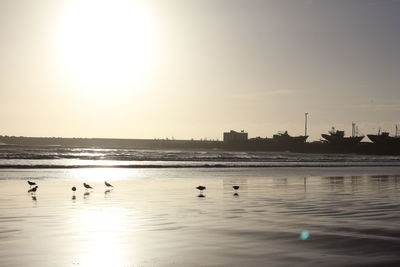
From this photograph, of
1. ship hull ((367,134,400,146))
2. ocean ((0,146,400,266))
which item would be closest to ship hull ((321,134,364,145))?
ship hull ((367,134,400,146))

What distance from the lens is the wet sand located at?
1085 cm

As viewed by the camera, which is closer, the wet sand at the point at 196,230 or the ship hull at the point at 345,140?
the wet sand at the point at 196,230

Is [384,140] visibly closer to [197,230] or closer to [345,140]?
[345,140]

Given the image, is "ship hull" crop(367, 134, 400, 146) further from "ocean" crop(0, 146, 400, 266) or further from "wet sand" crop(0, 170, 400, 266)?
"wet sand" crop(0, 170, 400, 266)

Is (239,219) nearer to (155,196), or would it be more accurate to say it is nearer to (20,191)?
(155,196)

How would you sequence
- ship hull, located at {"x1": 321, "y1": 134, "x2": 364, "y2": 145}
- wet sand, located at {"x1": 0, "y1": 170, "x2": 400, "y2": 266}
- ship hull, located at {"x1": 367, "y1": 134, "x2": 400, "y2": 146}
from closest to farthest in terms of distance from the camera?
wet sand, located at {"x1": 0, "y1": 170, "x2": 400, "y2": 266}
ship hull, located at {"x1": 367, "y1": 134, "x2": 400, "y2": 146}
ship hull, located at {"x1": 321, "y1": 134, "x2": 364, "y2": 145}

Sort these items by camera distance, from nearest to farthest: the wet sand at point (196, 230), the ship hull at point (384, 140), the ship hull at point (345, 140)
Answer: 1. the wet sand at point (196, 230)
2. the ship hull at point (384, 140)
3. the ship hull at point (345, 140)

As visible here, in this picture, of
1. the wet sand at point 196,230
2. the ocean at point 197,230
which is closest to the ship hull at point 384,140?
the ocean at point 197,230

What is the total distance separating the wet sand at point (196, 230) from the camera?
10852mm

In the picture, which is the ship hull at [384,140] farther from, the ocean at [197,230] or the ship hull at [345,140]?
the ocean at [197,230]

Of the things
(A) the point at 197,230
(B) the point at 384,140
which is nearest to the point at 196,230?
(A) the point at 197,230

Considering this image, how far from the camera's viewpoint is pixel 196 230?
47.5 feet

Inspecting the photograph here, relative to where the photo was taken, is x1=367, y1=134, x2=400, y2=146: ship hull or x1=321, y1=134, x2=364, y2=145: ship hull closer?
x1=367, y1=134, x2=400, y2=146: ship hull

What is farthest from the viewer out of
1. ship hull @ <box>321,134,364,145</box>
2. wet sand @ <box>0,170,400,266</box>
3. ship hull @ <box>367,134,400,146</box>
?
ship hull @ <box>321,134,364,145</box>
